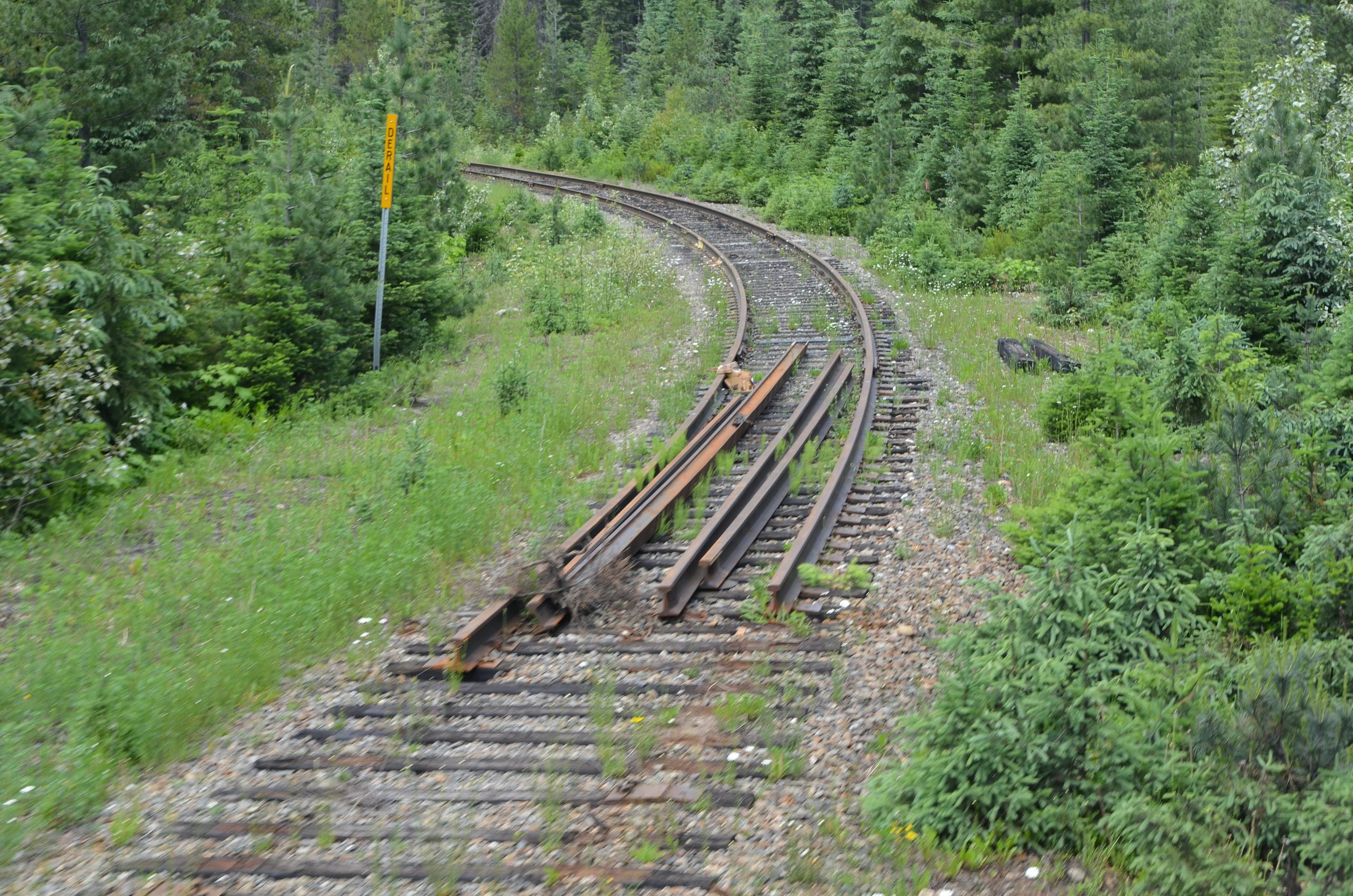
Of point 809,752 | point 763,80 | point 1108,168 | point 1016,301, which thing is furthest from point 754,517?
point 763,80

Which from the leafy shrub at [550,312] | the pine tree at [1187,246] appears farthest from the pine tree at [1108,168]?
the leafy shrub at [550,312]

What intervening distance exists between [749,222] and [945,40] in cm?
940

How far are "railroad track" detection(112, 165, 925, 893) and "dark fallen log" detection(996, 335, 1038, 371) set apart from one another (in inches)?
134

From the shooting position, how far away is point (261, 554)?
8.04m

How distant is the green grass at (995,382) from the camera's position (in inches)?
365

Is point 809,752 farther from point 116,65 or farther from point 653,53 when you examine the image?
point 653,53

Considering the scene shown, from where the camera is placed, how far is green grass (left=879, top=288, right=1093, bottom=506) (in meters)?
9.27

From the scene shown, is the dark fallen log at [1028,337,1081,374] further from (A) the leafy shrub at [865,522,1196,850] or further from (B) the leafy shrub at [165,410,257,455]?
(B) the leafy shrub at [165,410,257,455]

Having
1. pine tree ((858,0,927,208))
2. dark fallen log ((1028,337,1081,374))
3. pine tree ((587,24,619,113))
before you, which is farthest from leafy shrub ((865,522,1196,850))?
pine tree ((587,24,619,113))

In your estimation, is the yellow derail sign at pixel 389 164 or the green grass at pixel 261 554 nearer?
the green grass at pixel 261 554

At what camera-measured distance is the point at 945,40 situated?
29406 millimetres

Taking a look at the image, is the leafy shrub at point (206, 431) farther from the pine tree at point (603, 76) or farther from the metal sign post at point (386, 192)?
the pine tree at point (603, 76)

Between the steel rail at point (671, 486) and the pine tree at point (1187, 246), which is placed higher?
the pine tree at point (1187, 246)

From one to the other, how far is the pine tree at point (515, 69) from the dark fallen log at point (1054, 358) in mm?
41988
